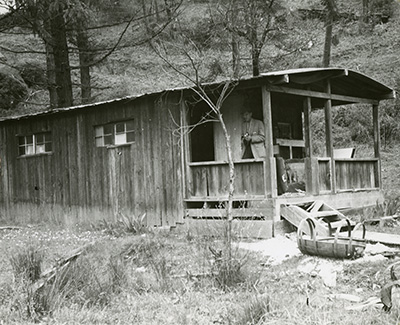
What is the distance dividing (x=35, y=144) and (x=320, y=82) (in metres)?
8.68

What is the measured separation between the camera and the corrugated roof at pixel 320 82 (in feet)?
39.5

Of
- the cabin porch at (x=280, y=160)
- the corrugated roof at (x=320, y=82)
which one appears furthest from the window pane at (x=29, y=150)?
the cabin porch at (x=280, y=160)

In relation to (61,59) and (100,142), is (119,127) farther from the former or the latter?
(61,59)

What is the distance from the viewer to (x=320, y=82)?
1452 cm

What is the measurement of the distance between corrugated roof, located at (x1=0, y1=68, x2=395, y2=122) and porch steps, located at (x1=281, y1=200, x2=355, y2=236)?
2741mm

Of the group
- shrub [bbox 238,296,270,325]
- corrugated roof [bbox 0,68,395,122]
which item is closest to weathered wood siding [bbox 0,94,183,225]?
corrugated roof [bbox 0,68,395,122]

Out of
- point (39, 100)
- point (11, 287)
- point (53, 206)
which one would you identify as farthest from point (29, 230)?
point (39, 100)

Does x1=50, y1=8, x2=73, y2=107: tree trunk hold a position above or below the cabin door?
above

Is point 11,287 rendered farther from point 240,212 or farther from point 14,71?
point 14,71

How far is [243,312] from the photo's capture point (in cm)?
556

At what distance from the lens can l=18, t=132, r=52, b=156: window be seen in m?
16.9

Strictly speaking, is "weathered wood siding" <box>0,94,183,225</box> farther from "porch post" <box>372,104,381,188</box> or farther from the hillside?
the hillside

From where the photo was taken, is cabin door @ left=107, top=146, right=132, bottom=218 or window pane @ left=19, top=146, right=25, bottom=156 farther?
window pane @ left=19, top=146, right=25, bottom=156

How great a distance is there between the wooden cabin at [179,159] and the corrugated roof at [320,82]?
3 centimetres
